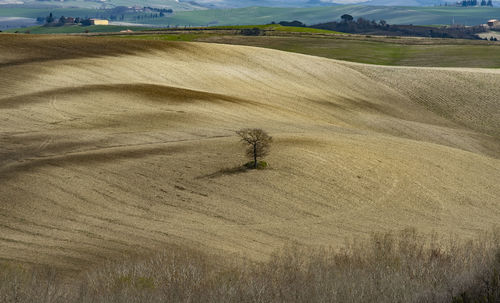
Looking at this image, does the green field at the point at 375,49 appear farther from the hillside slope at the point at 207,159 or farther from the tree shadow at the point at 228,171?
the tree shadow at the point at 228,171

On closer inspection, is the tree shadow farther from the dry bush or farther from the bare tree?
the dry bush

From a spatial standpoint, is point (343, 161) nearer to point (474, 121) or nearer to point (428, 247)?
point (428, 247)

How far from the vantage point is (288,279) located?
50.8 feet

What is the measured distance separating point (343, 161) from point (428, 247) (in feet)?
35.2

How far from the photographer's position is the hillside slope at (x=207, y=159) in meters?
22.3

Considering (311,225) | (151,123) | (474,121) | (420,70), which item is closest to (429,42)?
(420,70)

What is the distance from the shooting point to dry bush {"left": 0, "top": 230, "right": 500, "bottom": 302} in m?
13.7

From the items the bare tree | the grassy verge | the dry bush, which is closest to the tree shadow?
the bare tree

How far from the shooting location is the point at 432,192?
2908cm

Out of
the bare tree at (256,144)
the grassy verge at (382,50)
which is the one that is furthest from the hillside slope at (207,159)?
the grassy verge at (382,50)

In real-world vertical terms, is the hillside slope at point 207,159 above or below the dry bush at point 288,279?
below

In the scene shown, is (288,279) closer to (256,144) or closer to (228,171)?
(228,171)

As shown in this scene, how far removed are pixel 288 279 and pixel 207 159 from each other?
596 inches

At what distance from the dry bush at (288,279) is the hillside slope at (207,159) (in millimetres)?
2218
